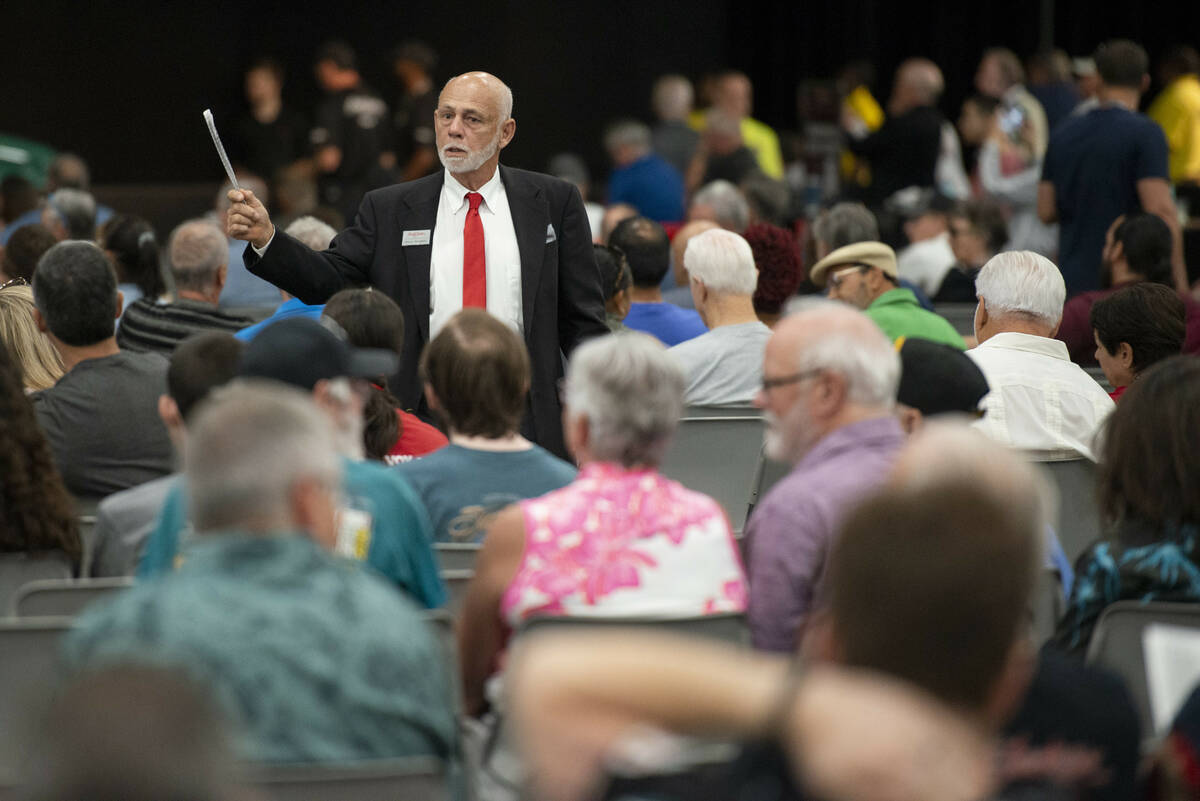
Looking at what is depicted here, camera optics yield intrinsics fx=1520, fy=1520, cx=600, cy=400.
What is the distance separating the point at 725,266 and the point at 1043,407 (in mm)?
1269

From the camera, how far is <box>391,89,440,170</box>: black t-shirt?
1117 cm

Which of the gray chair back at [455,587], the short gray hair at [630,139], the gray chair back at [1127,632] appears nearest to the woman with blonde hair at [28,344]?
the gray chair back at [455,587]

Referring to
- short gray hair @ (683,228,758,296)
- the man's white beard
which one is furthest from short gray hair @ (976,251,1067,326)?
the man's white beard

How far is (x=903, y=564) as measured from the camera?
140 cm

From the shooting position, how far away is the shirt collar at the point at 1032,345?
419 centimetres

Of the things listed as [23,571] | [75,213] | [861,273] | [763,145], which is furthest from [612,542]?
[763,145]

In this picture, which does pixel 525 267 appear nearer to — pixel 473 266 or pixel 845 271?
pixel 473 266

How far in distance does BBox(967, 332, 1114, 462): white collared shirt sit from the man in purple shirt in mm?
1363

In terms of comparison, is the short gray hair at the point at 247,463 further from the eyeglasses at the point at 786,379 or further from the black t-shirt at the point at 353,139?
the black t-shirt at the point at 353,139

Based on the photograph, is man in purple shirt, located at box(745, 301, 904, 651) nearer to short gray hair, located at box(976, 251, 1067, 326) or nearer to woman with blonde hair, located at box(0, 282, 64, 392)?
short gray hair, located at box(976, 251, 1067, 326)

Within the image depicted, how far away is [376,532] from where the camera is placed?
97.7 inches

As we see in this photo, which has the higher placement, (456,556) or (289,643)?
(289,643)

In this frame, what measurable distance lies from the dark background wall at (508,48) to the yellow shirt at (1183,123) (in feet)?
13.6

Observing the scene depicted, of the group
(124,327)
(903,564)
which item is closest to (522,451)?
(903,564)
